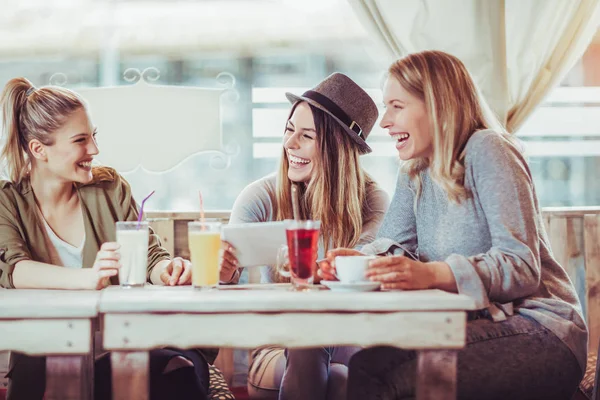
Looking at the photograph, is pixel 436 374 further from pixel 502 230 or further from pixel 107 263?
pixel 107 263

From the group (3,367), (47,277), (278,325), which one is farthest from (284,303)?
(3,367)

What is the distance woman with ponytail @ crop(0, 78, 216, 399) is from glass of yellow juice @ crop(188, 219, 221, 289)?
339 millimetres

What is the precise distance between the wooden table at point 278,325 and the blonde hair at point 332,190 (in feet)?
3.13

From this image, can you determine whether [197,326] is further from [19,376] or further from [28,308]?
[19,376]

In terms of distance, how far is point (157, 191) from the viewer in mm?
3133

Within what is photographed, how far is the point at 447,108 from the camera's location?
186cm

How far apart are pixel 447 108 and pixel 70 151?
1.08m

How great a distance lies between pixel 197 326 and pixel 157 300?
0.09 meters

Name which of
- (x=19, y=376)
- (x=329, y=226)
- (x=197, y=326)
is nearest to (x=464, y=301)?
(x=197, y=326)

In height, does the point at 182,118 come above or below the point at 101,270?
above

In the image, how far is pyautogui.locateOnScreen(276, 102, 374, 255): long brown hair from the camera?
2.33m

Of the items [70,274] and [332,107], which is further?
[332,107]

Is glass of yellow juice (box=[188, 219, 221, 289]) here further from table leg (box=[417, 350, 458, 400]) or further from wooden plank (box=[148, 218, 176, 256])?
wooden plank (box=[148, 218, 176, 256])

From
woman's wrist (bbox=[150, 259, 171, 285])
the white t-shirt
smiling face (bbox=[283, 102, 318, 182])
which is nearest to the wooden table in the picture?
woman's wrist (bbox=[150, 259, 171, 285])
